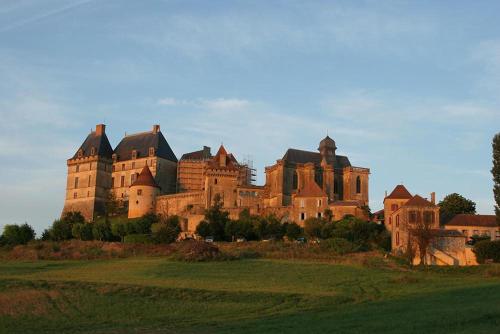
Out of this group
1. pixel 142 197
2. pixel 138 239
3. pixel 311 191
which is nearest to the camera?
pixel 138 239

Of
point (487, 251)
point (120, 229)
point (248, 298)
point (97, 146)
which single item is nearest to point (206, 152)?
point (97, 146)

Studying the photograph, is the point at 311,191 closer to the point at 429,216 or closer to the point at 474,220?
the point at 429,216

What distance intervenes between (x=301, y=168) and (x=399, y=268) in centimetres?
3318

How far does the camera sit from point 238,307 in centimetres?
3566

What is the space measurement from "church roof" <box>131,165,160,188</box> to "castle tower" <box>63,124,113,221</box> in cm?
792

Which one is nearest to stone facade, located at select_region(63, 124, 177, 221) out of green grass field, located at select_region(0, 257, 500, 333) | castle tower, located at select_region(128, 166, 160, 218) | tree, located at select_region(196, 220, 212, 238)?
castle tower, located at select_region(128, 166, 160, 218)

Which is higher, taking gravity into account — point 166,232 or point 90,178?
point 90,178

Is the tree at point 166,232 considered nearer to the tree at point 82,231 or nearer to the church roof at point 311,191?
the tree at point 82,231

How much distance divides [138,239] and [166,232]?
315 centimetres

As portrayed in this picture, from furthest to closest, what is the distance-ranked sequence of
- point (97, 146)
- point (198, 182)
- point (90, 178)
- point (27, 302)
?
point (97, 146) → point (90, 178) → point (198, 182) → point (27, 302)

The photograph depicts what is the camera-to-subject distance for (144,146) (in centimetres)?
9356

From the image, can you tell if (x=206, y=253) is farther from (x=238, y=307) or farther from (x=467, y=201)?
(x=467, y=201)

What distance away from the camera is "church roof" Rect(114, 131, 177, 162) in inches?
3647

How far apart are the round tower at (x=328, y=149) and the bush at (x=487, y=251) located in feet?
105
